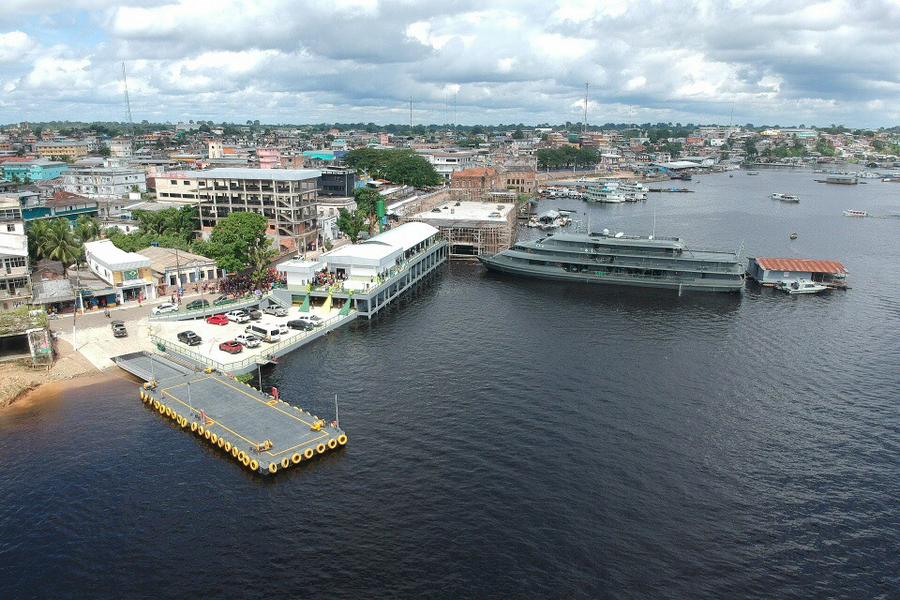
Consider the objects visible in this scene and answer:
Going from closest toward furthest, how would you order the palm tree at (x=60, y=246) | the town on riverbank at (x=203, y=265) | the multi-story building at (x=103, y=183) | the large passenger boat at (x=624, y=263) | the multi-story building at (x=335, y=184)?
the town on riverbank at (x=203, y=265) → the palm tree at (x=60, y=246) → the large passenger boat at (x=624, y=263) → the multi-story building at (x=103, y=183) → the multi-story building at (x=335, y=184)

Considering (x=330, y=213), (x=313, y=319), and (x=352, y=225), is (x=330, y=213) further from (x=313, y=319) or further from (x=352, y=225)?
(x=313, y=319)

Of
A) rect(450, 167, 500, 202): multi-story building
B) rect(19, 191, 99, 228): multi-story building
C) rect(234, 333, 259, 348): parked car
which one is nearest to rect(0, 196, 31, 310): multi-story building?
rect(234, 333, 259, 348): parked car

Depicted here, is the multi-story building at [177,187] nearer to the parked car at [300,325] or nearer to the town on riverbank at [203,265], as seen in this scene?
the town on riverbank at [203,265]

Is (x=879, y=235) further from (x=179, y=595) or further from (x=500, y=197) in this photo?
(x=179, y=595)

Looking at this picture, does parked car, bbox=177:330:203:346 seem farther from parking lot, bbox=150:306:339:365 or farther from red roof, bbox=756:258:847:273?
red roof, bbox=756:258:847:273

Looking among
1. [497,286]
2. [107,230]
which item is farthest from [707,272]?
[107,230]

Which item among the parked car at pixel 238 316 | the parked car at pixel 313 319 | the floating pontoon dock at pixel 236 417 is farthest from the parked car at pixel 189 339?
the parked car at pixel 313 319

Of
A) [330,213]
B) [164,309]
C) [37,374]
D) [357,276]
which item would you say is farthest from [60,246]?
[330,213]
